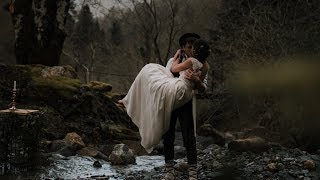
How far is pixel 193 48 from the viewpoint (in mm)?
5504

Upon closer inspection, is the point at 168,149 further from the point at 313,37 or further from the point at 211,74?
the point at 211,74

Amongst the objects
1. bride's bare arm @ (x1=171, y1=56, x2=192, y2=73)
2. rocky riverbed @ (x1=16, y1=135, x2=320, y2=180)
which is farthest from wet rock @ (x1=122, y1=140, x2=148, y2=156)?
bride's bare arm @ (x1=171, y1=56, x2=192, y2=73)

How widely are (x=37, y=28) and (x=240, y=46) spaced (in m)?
6.33

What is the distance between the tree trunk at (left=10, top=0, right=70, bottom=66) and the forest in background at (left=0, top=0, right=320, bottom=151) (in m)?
4.58

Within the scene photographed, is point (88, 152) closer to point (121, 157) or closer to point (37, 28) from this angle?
point (121, 157)

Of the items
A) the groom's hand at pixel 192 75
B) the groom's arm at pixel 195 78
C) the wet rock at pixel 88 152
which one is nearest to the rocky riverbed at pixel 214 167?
the wet rock at pixel 88 152

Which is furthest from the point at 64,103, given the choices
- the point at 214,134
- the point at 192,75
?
the point at 192,75

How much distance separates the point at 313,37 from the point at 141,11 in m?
15.8

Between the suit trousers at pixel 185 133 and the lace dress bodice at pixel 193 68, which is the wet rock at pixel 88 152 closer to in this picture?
the suit trousers at pixel 185 133

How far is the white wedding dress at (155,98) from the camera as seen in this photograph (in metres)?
5.46

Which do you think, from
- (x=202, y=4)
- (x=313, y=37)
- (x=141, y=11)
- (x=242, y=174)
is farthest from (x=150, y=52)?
(x=242, y=174)

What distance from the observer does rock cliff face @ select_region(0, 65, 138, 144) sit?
1054cm

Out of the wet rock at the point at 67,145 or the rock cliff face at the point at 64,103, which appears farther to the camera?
the rock cliff face at the point at 64,103

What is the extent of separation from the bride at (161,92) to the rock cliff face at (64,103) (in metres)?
4.45
